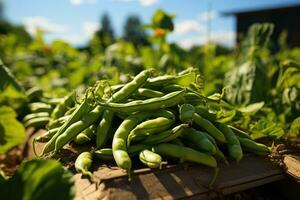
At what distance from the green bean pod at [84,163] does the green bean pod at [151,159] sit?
0.74 feet

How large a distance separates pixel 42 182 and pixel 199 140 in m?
0.71

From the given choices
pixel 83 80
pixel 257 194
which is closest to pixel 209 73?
pixel 83 80

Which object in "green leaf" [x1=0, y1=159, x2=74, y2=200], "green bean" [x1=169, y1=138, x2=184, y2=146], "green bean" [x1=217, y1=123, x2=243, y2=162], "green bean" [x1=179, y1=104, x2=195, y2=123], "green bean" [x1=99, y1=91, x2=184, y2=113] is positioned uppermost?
"green bean" [x1=99, y1=91, x2=184, y2=113]

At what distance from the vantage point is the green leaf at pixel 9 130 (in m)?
3.07

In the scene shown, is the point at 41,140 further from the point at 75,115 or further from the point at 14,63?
the point at 14,63

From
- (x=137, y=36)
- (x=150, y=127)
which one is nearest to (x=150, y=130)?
(x=150, y=127)

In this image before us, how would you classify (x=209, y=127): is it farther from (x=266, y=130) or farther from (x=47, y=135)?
(x=47, y=135)

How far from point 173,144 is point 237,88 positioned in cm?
170

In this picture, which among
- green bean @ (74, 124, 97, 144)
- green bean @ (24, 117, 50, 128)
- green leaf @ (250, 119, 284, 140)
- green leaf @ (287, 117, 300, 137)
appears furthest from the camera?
green bean @ (24, 117, 50, 128)

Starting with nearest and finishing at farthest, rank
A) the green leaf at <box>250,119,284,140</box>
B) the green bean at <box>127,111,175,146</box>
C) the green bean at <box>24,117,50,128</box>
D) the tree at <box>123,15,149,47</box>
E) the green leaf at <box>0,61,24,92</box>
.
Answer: the green bean at <box>127,111,175,146</box> → the green leaf at <box>250,119,284,140</box> → the green leaf at <box>0,61,24,92</box> → the green bean at <box>24,117,50,128</box> → the tree at <box>123,15,149,47</box>

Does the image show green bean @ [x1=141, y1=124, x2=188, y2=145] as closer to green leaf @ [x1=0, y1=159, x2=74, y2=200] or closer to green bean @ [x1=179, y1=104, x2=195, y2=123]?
green bean @ [x1=179, y1=104, x2=195, y2=123]

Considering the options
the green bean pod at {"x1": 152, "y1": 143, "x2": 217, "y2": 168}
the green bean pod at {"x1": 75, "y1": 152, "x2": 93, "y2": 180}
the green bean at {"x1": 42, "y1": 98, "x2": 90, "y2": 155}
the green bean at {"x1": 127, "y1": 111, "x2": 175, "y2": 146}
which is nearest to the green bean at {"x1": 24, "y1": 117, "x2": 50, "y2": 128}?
the green bean at {"x1": 42, "y1": 98, "x2": 90, "y2": 155}

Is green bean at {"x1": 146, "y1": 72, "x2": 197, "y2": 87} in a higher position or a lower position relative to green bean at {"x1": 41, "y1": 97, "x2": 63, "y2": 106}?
higher

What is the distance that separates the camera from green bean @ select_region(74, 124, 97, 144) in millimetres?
2014
